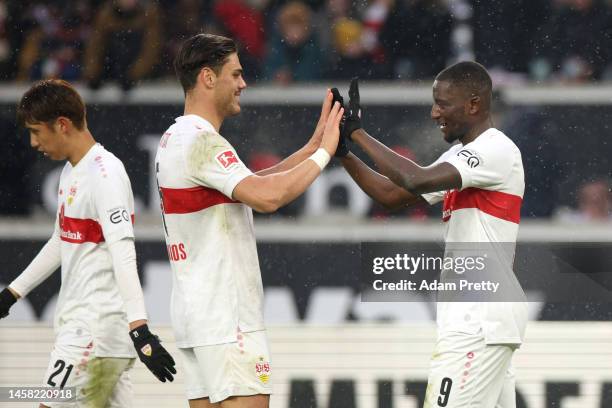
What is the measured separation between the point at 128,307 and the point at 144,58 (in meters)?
2.66

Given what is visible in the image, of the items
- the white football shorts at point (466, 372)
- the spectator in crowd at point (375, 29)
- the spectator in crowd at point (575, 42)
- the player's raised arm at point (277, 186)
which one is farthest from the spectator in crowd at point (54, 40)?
Answer: the white football shorts at point (466, 372)

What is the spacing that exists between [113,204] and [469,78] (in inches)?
59.8

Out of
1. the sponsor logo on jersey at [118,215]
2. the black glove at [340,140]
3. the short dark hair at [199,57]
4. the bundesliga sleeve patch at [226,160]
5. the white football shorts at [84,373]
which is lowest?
the white football shorts at [84,373]

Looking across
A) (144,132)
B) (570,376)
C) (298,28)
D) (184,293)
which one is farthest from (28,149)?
(570,376)

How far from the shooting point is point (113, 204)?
4809 mm

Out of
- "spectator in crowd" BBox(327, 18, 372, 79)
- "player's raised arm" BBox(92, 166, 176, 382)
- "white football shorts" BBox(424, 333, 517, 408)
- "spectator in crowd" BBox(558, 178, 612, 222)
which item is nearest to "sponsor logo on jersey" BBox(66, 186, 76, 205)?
"player's raised arm" BBox(92, 166, 176, 382)

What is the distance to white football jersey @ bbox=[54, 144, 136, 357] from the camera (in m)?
4.89

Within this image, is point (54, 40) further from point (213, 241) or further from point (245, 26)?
point (213, 241)

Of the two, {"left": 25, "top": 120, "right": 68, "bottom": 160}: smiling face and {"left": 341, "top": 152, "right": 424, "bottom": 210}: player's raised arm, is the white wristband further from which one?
{"left": 25, "top": 120, "right": 68, "bottom": 160}: smiling face

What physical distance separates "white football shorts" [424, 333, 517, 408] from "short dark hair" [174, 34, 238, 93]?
1366mm

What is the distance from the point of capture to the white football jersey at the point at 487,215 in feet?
15.2

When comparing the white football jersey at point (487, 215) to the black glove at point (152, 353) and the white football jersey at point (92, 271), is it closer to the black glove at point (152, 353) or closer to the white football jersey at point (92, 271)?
the black glove at point (152, 353)

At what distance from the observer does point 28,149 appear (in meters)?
7.00

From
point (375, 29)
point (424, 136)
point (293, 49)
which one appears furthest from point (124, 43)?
point (424, 136)
